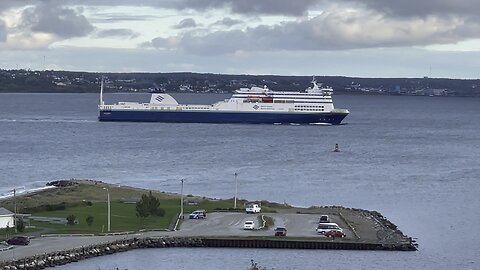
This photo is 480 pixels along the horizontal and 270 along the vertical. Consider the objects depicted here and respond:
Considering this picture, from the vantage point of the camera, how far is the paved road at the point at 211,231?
3569 cm

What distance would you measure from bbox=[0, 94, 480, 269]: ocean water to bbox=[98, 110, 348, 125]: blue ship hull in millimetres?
1635

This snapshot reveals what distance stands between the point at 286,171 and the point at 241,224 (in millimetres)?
29367

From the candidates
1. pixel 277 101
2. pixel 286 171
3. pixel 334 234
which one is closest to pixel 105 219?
pixel 334 234

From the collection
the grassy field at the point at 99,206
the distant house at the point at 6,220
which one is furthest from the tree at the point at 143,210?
the distant house at the point at 6,220

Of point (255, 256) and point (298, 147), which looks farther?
point (298, 147)

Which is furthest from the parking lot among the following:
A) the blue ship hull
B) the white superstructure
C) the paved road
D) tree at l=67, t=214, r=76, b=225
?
the blue ship hull

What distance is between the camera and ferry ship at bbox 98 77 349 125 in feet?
426

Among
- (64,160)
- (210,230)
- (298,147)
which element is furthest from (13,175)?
(298,147)

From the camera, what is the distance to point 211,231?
134 ft

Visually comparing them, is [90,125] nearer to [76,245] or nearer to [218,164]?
[218,164]

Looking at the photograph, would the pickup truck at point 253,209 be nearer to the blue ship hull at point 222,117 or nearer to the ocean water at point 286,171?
the ocean water at point 286,171

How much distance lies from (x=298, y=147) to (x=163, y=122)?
1698 inches

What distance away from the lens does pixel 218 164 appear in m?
76.4

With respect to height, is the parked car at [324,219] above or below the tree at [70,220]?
below
